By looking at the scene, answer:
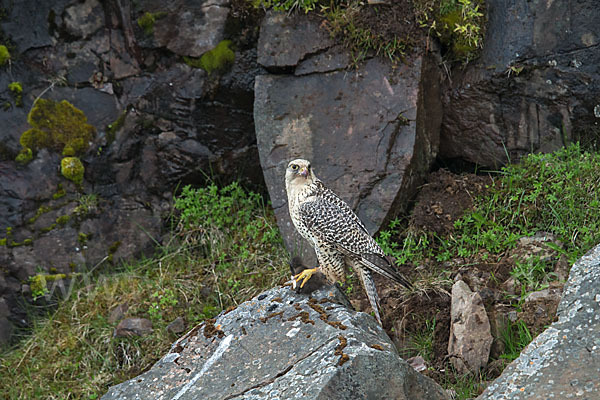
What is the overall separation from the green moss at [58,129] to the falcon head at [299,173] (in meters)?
2.80

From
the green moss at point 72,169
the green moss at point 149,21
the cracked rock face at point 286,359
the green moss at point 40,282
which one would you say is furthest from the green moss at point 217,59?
the cracked rock face at point 286,359

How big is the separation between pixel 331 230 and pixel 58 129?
345cm

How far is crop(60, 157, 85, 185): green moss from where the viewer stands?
245 inches

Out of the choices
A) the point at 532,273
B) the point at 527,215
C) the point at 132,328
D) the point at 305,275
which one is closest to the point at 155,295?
the point at 132,328

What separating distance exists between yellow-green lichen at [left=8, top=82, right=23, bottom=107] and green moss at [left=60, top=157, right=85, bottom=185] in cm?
76

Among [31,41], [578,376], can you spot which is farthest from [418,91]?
[31,41]

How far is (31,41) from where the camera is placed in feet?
20.9

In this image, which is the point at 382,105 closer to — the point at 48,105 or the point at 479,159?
the point at 479,159

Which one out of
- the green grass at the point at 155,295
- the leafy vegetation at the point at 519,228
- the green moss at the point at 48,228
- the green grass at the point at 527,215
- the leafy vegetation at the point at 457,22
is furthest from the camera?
the green moss at the point at 48,228

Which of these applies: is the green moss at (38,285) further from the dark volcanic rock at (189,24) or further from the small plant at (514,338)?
the small plant at (514,338)

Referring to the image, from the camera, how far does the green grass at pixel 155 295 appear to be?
544cm

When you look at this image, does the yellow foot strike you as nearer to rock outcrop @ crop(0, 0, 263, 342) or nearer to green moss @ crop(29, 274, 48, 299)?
rock outcrop @ crop(0, 0, 263, 342)

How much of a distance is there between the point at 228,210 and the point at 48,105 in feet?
7.03

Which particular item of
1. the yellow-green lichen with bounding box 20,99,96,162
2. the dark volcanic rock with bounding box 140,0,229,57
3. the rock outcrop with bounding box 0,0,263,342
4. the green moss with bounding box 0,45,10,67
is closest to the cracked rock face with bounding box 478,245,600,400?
the rock outcrop with bounding box 0,0,263,342
